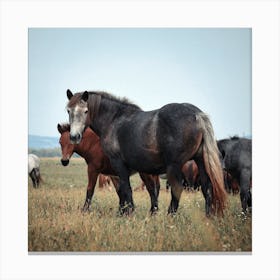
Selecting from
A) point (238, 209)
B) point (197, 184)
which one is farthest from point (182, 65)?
point (238, 209)

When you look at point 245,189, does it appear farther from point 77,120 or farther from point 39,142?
point 39,142

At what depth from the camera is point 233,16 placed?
5.87 meters

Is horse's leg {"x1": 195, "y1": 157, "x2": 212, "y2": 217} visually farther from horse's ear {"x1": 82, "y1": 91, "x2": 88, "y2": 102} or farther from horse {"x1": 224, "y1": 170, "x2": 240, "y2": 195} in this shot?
horse's ear {"x1": 82, "y1": 91, "x2": 88, "y2": 102}

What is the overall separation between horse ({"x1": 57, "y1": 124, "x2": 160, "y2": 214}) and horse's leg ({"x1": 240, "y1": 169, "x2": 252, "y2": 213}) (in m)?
1.09

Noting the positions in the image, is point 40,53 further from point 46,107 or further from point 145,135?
point 145,135

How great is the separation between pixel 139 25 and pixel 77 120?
4.72 ft

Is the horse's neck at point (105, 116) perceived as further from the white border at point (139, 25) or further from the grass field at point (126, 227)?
the white border at point (139, 25)

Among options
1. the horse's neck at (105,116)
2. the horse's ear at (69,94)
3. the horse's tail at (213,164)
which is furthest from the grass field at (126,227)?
A: the horse's ear at (69,94)

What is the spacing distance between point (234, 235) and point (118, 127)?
1.97m

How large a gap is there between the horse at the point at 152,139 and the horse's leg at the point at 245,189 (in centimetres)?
30

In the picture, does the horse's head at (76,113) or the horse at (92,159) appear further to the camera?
the horse at (92,159)

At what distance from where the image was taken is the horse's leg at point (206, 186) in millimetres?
5719

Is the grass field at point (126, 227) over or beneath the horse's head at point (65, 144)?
beneath
